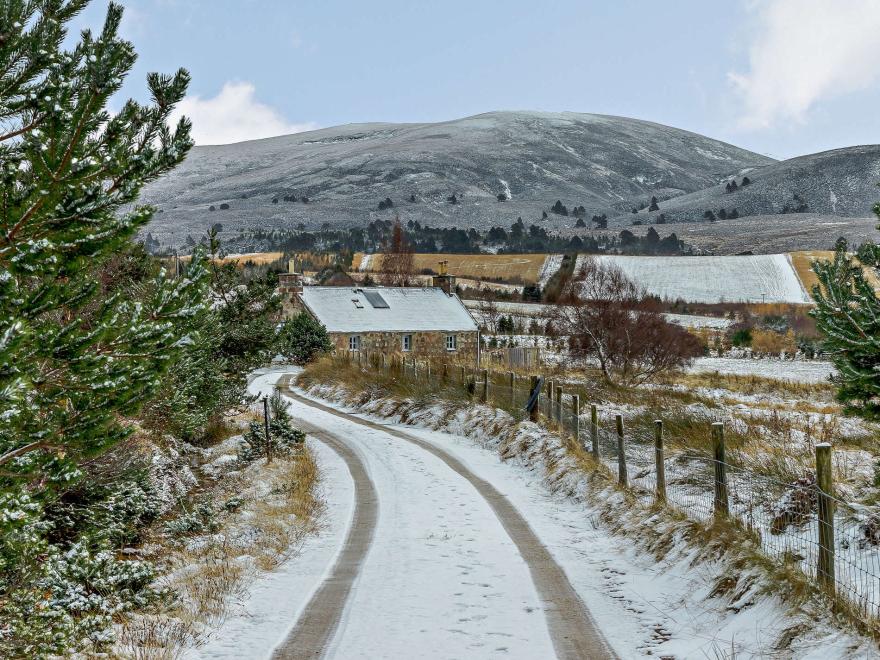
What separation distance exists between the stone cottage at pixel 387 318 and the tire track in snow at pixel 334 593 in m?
41.7

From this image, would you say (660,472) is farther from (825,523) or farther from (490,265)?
(490,265)

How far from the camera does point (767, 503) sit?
955cm

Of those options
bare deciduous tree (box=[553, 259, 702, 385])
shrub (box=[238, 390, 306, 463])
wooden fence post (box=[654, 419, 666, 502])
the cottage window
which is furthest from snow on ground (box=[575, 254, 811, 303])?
wooden fence post (box=[654, 419, 666, 502])

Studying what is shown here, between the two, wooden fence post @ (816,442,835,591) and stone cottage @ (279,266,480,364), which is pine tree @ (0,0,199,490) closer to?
wooden fence post @ (816,442,835,591)

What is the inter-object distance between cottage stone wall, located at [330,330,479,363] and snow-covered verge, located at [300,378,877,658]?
39.8 m

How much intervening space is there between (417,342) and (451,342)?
118 inches

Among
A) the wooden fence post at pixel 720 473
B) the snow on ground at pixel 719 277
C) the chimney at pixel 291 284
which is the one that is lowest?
the wooden fence post at pixel 720 473

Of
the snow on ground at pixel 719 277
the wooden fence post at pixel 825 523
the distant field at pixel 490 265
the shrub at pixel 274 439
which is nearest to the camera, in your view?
the wooden fence post at pixel 825 523

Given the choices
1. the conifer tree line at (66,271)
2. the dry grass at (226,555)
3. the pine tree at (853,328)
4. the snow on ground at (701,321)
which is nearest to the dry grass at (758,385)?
the pine tree at (853,328)

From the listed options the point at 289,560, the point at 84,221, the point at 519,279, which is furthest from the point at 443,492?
the point at 519,279

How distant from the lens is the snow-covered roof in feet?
186

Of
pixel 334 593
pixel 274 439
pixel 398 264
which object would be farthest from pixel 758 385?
pixel 398 264

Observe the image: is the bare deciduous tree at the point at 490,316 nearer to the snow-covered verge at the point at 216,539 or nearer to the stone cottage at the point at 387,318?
the stone cottage at the point at 387,318

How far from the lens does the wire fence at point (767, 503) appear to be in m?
6.78
